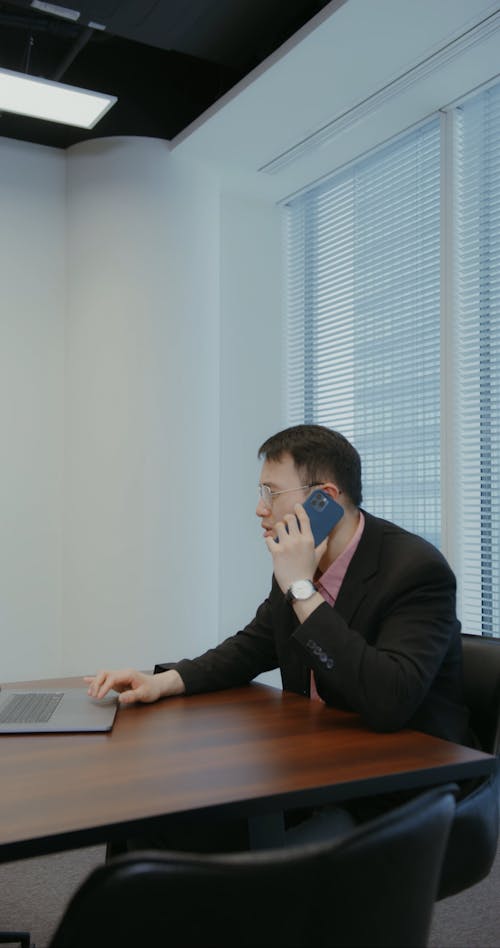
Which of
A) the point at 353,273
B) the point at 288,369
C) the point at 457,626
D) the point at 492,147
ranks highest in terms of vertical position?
the point at 492,147

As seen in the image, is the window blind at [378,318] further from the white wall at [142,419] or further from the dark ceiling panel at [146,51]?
the dark ceiling panel at [146,51]

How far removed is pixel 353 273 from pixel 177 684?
3.18 metres

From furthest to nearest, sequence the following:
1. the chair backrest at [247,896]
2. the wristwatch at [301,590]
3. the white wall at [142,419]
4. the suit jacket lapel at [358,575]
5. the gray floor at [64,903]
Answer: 1. the white wall at [142,419]
2. the gray floor at [64,903]
3. the suit jacket lapel at [358,575]
4. the wristwatch at [301,590]
5. the chair backrest at [247,896]

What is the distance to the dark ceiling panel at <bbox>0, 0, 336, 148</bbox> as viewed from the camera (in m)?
3.45

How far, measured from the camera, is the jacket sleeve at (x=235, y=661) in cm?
200

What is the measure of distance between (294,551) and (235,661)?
40cm

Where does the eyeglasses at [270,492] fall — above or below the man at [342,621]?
above

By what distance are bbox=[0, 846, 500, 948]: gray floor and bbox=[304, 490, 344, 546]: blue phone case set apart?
1.16 metres

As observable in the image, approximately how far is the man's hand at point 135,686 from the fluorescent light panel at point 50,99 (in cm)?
274

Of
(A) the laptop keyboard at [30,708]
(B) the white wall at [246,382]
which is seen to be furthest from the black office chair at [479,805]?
(B) the white wall at [246,382]

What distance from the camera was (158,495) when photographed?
445cm

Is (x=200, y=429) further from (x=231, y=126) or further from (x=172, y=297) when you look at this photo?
(x=231, y=126)

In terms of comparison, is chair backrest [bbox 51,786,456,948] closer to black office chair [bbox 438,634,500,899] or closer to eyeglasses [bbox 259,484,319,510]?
black office chair [bbox 438,634,500,899]

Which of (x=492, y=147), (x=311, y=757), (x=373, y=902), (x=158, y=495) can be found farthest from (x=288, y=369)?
(x=373, y=902)
